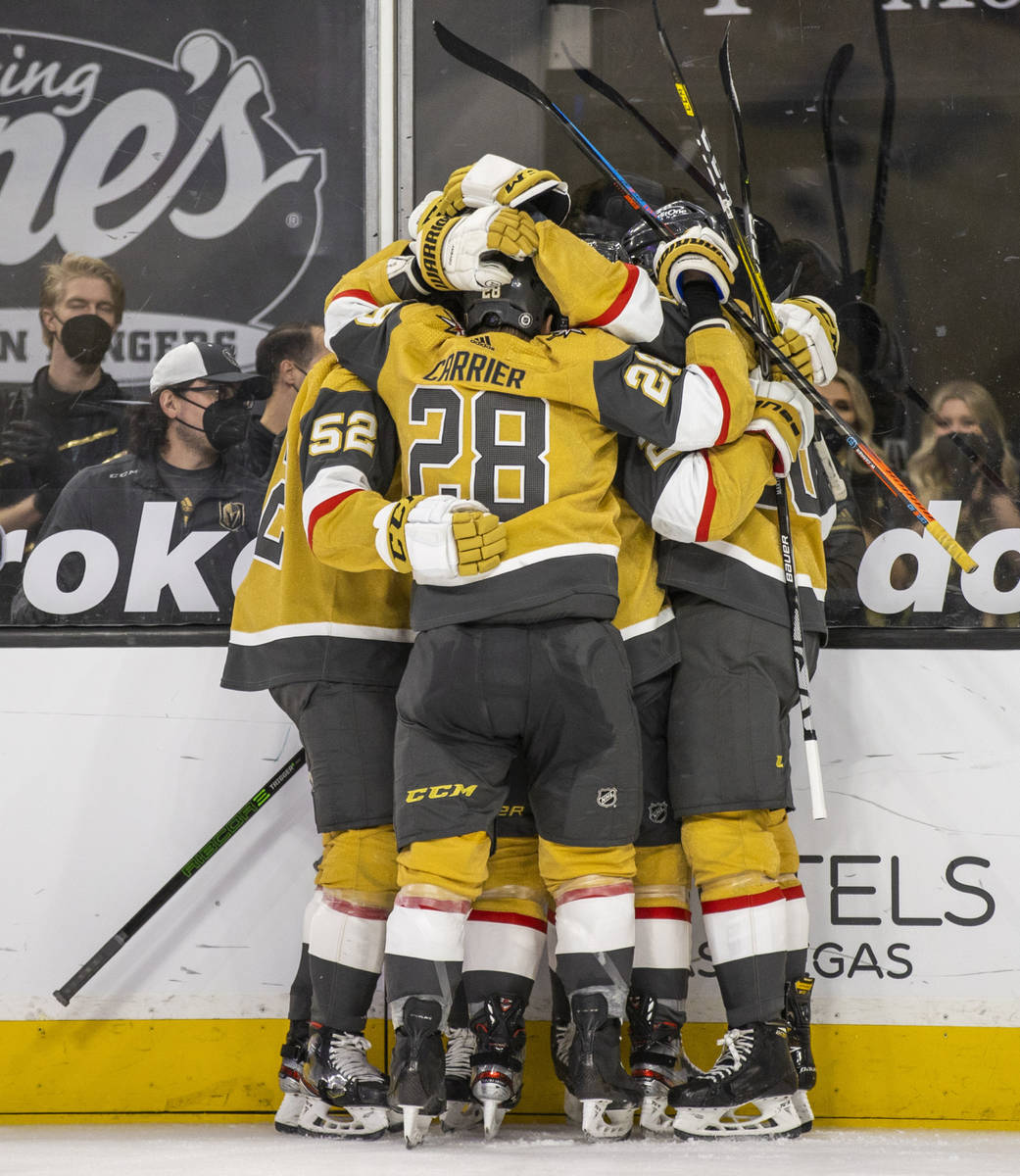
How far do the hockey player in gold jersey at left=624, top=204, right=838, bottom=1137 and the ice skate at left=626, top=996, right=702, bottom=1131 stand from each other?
7cm

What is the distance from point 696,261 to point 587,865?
3.31 ft

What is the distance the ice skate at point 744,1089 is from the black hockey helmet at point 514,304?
3.91 feet

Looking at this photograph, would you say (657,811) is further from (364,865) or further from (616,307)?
(616,307)

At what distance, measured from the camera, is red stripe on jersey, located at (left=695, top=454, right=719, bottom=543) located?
2131 mm

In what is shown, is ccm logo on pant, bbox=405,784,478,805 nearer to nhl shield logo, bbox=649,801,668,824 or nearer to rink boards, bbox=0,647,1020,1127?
nhl shield logo, bbox=649,801,668,824

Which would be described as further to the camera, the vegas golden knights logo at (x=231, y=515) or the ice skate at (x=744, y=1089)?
the vegas golden knights logo at (x=231, y=515)

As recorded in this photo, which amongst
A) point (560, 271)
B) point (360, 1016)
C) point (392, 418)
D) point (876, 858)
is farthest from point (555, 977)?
point (560, 271)

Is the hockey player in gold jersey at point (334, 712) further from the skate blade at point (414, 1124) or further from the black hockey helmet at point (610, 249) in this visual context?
the black hockey helmet at point (610, 249)

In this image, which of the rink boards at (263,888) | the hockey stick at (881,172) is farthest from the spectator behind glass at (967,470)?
the hockey stick at (881,172)

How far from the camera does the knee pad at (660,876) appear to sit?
7.54 feet

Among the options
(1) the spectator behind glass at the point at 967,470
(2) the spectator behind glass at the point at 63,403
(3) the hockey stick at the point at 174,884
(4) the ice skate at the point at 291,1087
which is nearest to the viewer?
(4) the ice skate at the point at 291,1087

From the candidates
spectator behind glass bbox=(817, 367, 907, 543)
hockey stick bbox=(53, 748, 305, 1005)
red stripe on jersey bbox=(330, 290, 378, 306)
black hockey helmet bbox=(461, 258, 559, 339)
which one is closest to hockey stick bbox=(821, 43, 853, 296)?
spectator behind glass bbox=(817, 367, 907, 543)

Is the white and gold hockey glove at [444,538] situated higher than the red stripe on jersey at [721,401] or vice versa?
the red stripe on jersey at [721,401]

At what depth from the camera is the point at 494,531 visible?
79.2 inches
